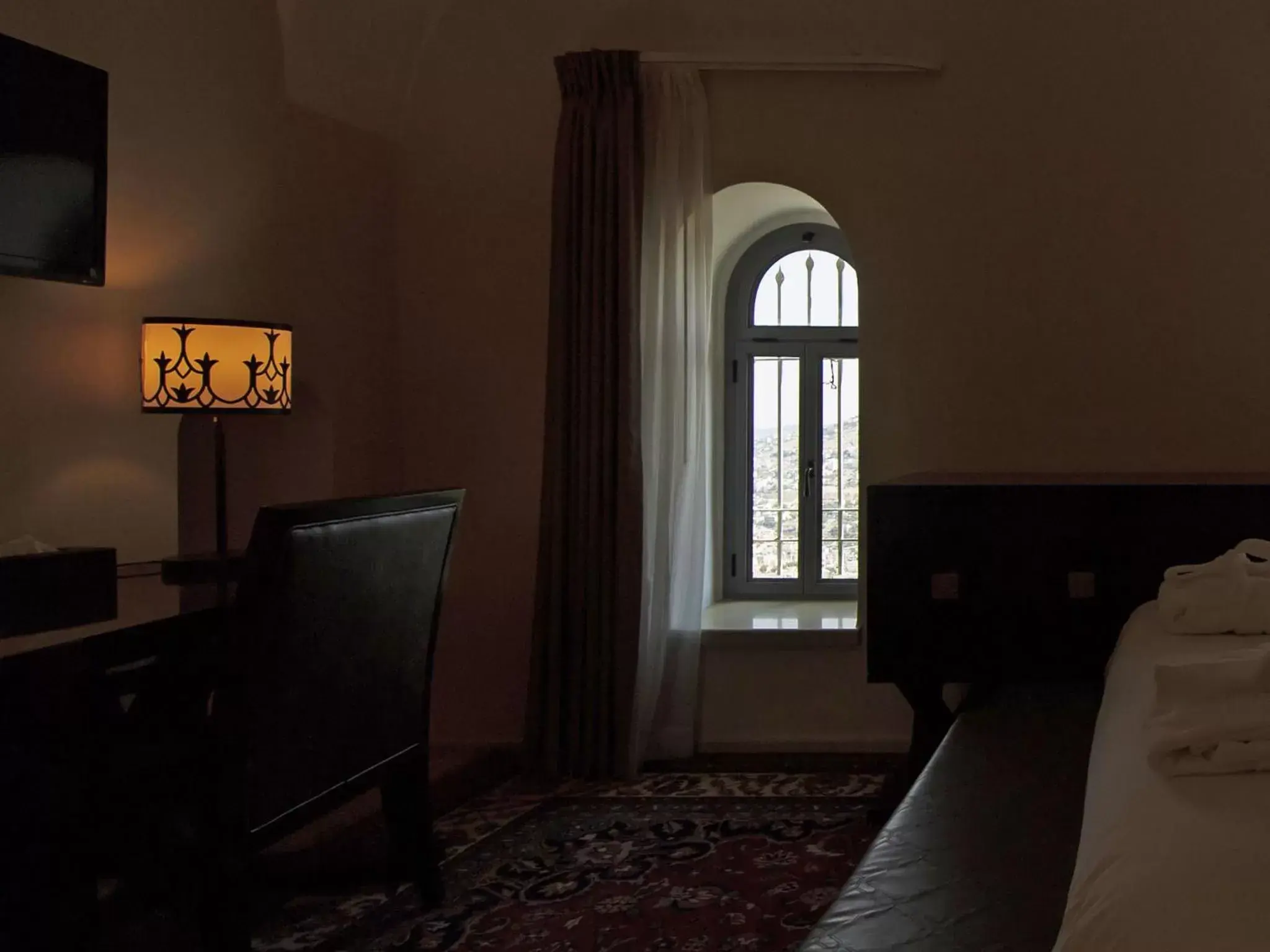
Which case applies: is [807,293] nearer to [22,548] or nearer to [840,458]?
[840,458]

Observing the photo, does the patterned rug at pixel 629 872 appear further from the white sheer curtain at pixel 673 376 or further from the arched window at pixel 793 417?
the arched window at pixel 793 417

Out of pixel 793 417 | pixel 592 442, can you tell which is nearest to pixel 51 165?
pixel 592 442

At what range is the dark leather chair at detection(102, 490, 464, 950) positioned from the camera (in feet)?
5.25

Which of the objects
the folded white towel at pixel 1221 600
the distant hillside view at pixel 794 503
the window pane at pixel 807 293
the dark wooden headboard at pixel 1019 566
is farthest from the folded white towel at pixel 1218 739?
the window pane at pixel 807 293

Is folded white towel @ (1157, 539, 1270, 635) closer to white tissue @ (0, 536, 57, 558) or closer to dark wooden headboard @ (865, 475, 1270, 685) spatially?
dark wooden headboard @ (865, 475, 1270, 685)

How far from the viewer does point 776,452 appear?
3787mm

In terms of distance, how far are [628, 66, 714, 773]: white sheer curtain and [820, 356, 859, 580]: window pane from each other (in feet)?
2.19

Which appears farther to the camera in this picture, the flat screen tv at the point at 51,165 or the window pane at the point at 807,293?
the window pane at the point at 807,293

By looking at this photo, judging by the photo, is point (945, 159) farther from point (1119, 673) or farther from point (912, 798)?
point (912, 798)

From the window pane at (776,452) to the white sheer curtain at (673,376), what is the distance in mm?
578

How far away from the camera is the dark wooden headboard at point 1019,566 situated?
2.50 metres

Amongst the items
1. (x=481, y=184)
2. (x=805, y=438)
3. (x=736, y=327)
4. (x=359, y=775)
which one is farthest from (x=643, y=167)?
(x=359, y=775)

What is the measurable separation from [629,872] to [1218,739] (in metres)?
1.60

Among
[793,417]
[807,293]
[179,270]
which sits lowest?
[793,417]
